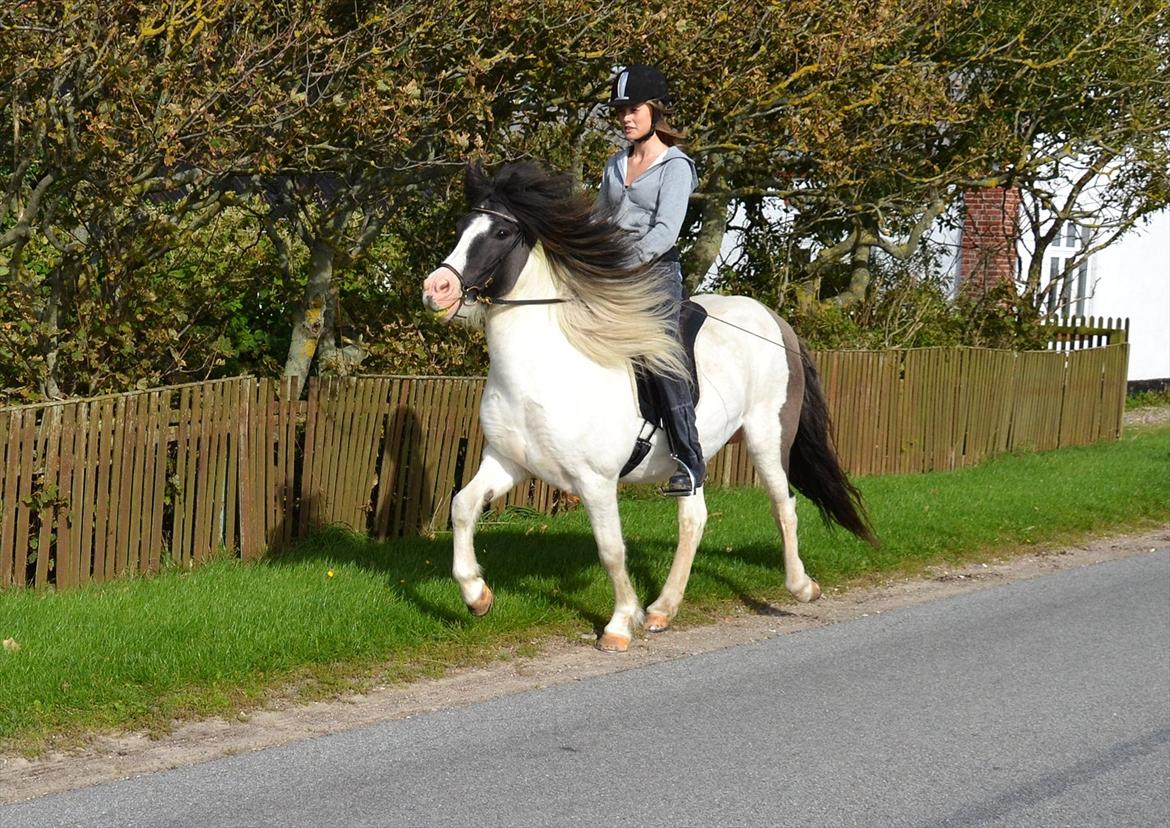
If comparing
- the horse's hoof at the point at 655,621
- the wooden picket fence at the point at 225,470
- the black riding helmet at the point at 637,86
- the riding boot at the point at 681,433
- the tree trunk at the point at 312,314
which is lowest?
the horse's hoof at the point at 655,621

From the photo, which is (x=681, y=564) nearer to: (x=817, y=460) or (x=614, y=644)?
(x=614, y=644)

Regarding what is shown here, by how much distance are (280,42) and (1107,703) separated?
5812mm

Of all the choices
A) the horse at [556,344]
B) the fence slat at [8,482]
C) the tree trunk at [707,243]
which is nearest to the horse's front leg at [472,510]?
the horse at [556,344]

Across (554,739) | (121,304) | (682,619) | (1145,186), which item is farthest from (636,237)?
(1145,186)

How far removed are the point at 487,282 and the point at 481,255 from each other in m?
0.13

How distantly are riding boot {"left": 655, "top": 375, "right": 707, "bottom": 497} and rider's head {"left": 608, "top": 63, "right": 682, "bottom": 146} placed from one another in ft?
4.21

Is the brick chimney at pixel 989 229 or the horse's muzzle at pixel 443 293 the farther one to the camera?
the brick chimney at pixel 989 229

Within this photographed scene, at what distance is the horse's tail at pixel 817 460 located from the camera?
30.7 feet

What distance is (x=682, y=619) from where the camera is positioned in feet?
28.0

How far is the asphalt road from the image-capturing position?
523 centimetres

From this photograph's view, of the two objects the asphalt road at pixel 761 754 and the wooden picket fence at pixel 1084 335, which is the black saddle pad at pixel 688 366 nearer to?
the asphalt road at pixel 761 754

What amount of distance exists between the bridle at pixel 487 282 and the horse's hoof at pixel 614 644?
67.4 inches

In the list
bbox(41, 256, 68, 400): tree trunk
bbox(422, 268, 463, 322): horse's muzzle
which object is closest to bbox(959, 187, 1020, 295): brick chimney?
bbox(41, 256, 68, 400): tree trunk

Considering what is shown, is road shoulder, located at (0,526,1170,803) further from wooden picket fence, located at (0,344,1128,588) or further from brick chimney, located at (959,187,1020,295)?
brick chimney, located at (959,187,1020,295)
